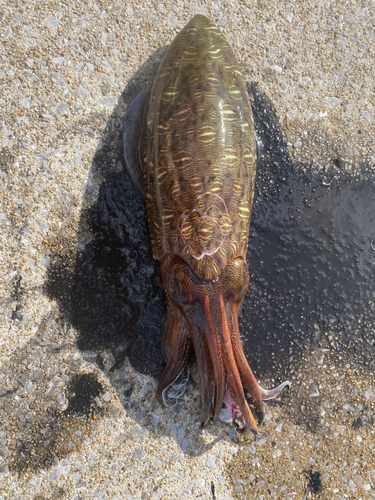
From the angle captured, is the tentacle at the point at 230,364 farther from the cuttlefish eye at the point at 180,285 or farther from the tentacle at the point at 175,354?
the tentacle at the point at 175,354

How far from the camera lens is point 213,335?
3.00 m

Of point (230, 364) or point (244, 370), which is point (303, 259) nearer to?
point (244, 370)

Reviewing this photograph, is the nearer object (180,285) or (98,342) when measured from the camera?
(180,285)

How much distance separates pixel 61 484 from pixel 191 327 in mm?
2097

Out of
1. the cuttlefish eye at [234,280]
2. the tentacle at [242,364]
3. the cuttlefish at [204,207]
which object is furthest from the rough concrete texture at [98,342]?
the cuttlefish eye at [234,280]

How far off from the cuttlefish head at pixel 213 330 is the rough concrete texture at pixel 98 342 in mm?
622

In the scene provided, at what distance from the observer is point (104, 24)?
4.04m

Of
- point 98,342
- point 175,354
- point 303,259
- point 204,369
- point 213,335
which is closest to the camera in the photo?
point 213,335

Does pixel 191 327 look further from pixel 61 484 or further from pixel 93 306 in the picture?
pixel 61 484

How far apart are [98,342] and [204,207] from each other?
1877 millimetres

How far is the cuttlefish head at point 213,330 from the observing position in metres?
3.01

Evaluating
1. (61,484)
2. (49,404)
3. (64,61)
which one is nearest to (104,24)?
(64,61)

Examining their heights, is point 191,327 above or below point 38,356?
above

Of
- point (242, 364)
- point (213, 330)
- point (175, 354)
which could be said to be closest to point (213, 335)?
point (213, 330)
